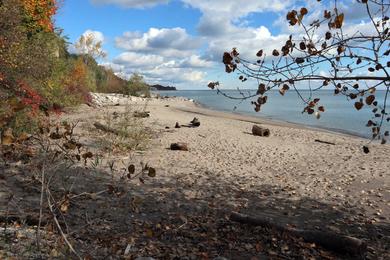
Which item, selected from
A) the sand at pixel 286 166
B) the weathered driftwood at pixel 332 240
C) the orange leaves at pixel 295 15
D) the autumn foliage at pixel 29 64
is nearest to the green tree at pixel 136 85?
the autumn foliage at pixel 29 64

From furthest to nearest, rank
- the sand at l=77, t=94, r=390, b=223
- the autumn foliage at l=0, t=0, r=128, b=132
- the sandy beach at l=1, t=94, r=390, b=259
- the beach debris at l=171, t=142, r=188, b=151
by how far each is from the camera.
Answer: the beach debris at l=171, t=142, r=188, b=151
the autumn foliage at l=0, t=0, r=128, b=132
the sand at l=77, t=94, r=390, b=223
the sandy beach at l=1, t=94, r=390, b=259

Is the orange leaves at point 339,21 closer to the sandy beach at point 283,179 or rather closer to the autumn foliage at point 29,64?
the sandy beach at point 283,179

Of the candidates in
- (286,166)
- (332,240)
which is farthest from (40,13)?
(332,240)

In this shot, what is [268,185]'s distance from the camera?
10.1 m

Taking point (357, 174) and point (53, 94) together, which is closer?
point (357, 174)

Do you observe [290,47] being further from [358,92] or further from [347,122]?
[347,122]

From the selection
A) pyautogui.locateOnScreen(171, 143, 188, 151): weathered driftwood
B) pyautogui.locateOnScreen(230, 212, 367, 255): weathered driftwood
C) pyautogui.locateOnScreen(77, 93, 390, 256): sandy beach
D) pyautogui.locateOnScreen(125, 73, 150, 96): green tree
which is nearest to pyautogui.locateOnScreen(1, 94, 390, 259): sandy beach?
pyautogui.locateOnScreen(77, 93, 390, 256): sandy beach

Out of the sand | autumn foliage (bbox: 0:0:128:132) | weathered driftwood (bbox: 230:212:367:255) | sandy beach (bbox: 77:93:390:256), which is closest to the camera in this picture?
weathered driftwood (bbox: 230:212:367:255)

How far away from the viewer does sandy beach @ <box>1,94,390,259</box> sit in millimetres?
6305

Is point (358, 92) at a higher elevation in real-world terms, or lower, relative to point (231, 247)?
higher

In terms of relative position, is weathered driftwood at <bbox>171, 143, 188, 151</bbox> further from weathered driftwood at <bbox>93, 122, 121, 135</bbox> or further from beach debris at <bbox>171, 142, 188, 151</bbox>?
weathered driftwood at <bbox>93, 122, 121, 135</bbox>

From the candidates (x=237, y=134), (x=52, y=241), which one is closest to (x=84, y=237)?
(x=52, y=241)

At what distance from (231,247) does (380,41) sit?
12.0 feet

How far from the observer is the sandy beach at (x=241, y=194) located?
630 cm
